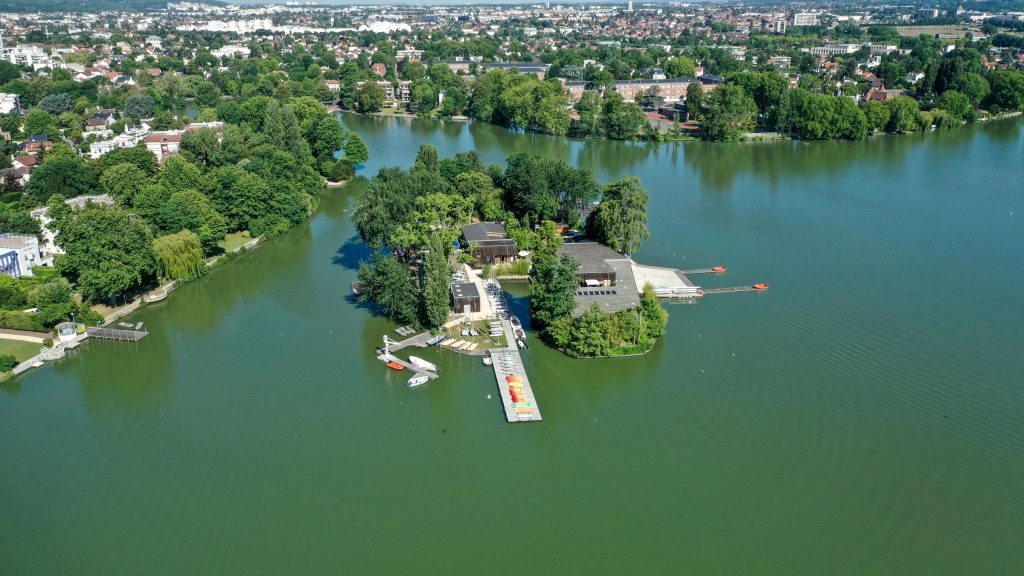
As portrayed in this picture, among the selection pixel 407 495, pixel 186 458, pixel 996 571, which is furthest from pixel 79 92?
pixel 996 571

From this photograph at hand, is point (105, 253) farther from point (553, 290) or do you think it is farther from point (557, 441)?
point (557, 441)

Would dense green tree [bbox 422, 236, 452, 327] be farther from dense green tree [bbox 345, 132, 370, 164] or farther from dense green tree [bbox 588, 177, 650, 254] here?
dense green tree [bbox 345, 132, 370, 164]

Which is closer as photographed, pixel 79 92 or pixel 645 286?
pixel 645 286

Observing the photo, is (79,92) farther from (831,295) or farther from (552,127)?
(831,295)

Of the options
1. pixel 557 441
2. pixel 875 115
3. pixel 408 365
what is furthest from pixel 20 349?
pixel 875 115

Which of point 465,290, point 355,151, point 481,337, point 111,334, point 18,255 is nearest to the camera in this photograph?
point 481,337
